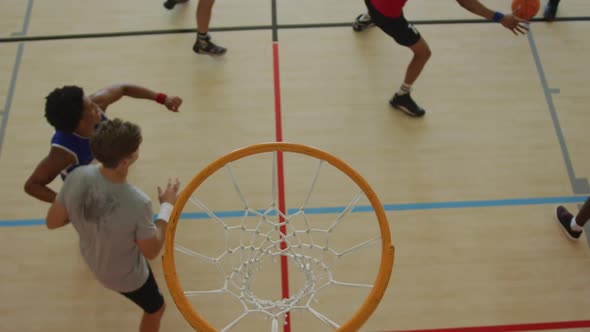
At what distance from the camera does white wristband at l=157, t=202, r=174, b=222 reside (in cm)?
255

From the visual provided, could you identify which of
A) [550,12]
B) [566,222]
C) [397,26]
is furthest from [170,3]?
[566,222]

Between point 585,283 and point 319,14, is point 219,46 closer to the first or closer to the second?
point 319,14

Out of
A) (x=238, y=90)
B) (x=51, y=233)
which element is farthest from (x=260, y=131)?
(x=51, y=233)

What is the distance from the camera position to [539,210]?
3738 millimetres

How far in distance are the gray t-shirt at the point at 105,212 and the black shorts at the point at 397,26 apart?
7.25ft

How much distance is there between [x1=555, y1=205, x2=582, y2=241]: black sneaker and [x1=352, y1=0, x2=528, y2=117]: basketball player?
1.22 m

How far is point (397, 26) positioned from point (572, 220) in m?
1.80

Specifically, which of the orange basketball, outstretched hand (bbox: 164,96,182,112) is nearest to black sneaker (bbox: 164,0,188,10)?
outstretched hand (bbox: 164,96,182,112)

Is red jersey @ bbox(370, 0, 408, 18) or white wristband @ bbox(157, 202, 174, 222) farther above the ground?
red jersey @ bbox(370, 0, 408, 18)

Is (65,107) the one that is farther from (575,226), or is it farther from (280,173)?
(575,226)

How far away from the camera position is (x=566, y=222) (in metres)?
3.61

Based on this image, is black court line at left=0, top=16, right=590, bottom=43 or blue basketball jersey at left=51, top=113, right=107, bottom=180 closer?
blue basketball jersey at left=51, top=113, right=107, bottom=180

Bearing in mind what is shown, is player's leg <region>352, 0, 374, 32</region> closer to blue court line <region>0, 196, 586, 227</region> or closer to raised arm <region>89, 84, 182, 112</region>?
blue court line <region>0, 196, 586, 227</region>

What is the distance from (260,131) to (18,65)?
7.02ft
